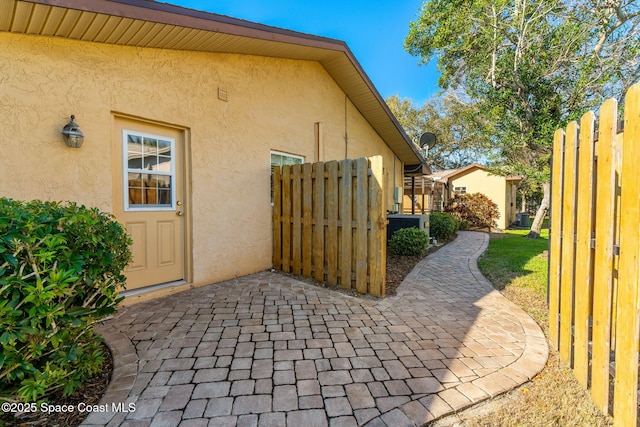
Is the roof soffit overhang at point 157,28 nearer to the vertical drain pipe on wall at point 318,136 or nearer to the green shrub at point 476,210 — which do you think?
the vertical drain pipe on wall at point 318,136

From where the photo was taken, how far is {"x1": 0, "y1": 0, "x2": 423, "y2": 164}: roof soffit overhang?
309 centimetres

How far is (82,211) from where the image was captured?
2.35 m

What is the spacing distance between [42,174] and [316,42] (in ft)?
16.6

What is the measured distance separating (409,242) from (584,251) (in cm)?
526

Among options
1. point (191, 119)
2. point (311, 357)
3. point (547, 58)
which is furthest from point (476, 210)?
point (311, 357)

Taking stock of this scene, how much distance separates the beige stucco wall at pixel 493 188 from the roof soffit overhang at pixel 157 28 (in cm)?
1491

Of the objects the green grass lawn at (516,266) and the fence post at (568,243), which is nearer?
the fence post at (568,243)

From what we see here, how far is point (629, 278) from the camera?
1817mm

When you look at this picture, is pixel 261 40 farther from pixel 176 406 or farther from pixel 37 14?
pixel 176 406

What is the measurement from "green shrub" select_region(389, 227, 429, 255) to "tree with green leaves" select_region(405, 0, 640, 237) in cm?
460

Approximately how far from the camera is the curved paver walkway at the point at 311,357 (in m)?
2.11

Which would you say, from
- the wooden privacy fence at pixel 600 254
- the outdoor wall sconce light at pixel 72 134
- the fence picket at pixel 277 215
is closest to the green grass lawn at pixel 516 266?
the wooden privacy fence at pixel 600 254

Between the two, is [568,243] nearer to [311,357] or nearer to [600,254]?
[600,254]

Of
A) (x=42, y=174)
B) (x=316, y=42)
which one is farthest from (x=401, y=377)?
(x=316, y=42)
